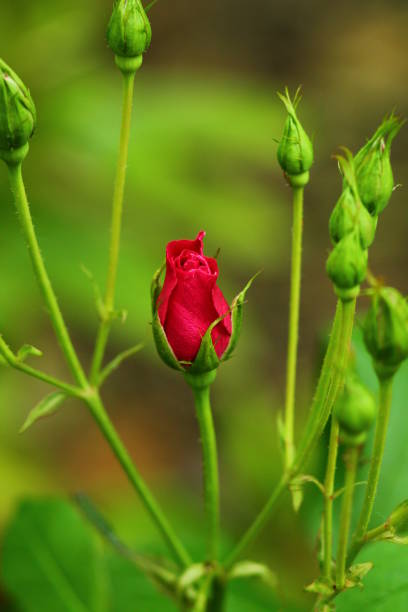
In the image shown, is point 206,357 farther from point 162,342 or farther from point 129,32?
point 129,32

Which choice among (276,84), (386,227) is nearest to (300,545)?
(386,227)

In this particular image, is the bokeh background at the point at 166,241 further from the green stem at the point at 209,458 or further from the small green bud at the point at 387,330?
the small green bud at the point at 387,330

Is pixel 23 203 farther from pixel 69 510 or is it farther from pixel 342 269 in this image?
pixel 69 510

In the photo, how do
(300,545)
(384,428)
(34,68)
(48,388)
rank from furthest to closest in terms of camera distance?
(48,388) → (34,68) → (300,545) → (384,428)

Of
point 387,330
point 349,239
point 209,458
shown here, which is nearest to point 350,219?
point 349,239

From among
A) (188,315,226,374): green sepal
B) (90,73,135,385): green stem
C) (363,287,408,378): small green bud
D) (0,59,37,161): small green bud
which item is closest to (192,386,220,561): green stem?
(188,315,226,374): green sepal

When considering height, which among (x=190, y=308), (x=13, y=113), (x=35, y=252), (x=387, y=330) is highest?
(x=13, y=113)
